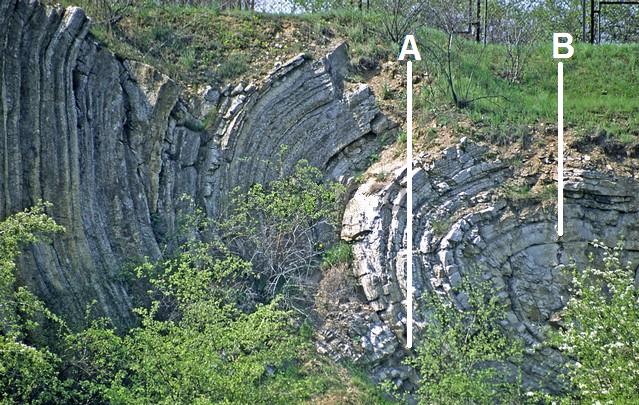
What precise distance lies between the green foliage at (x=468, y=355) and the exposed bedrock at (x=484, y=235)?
0.34 meters

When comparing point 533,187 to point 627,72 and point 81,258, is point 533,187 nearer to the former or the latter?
point 627,72

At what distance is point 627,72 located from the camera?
2316cm

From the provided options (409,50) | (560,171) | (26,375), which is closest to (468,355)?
(560,171)

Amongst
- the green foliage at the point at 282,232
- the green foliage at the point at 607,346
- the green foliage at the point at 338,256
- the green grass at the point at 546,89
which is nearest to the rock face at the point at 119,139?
the green foliage at the point at 282,232

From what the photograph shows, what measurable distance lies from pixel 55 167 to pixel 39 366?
382 cm

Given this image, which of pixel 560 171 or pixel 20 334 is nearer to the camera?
pixel 20 334

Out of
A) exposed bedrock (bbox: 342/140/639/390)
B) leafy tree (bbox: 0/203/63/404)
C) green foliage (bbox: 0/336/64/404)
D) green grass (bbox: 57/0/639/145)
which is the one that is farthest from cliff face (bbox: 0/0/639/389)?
green foliage (bbox: 0/336/64/404)

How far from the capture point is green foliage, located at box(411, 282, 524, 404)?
1520cm

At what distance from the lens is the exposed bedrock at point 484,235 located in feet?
59.3

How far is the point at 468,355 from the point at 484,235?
346cm

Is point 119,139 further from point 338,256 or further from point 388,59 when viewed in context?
point 388,59

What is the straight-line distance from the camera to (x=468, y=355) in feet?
51.9

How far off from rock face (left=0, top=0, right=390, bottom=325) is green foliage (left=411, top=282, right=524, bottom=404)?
382 centimetres

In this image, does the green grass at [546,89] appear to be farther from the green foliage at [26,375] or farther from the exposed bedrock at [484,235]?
the green foliage at [26,375]
